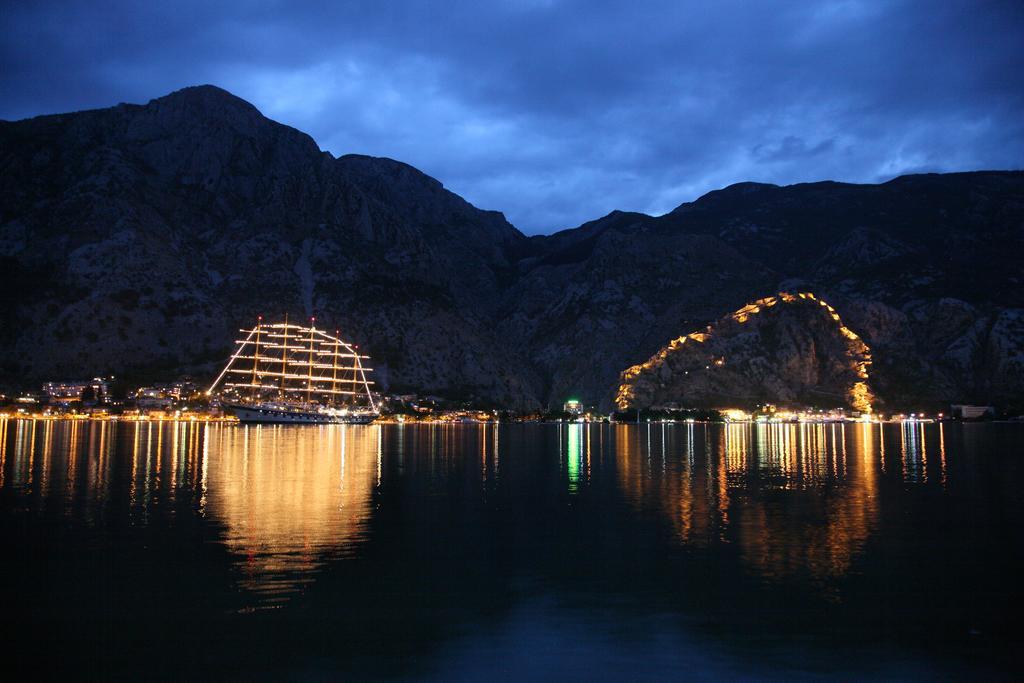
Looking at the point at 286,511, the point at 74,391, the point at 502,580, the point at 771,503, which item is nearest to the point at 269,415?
the point at 74,391

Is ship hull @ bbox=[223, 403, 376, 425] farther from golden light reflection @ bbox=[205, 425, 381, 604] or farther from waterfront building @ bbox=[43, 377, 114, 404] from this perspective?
golden light reflection @ bbox=[205, 425, 381, 604]

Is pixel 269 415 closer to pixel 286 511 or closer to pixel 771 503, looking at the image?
pixel 286 511

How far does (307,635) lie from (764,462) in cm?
6170

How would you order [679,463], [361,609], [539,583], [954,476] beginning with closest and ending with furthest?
[361,609]
[539,583]
[954,476]
[679,463]

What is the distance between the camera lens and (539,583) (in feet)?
75.6

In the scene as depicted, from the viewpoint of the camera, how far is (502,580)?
23.3m

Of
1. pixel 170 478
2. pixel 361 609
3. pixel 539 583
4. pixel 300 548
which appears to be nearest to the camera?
pixel 361 609

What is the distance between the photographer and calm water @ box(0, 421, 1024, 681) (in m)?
16.5

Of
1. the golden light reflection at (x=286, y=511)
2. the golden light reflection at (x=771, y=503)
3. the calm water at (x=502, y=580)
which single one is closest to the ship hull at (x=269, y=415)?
the golden light reflection at (x=286, y=511)

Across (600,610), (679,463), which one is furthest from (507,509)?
(679,463)

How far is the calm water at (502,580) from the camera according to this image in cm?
1647

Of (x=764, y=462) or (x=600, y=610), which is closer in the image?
(x=600, y=610)

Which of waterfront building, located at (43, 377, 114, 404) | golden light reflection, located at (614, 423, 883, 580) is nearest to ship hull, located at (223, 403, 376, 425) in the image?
waterfront building, located at (43, 377, 114, 404)

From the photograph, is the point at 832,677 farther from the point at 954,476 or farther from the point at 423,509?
the point at 954,476
